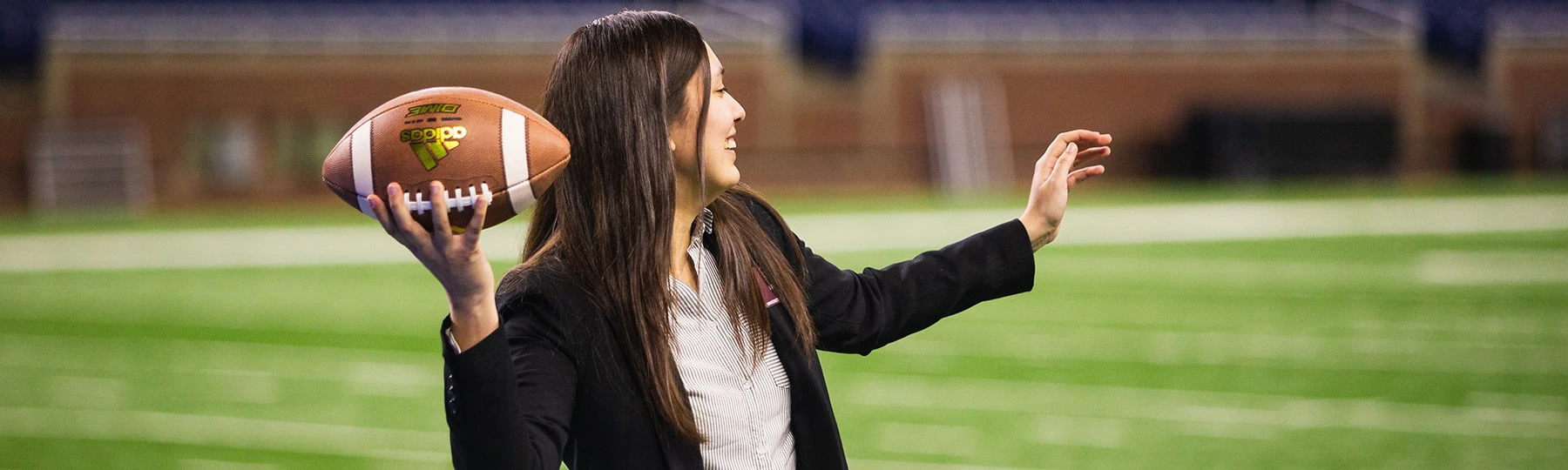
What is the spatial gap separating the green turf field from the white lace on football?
276 cm

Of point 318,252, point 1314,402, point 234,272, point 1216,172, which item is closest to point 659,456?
point 1314,402

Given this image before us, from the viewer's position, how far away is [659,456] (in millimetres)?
1892

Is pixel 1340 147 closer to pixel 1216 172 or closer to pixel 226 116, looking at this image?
pixel 1216 172

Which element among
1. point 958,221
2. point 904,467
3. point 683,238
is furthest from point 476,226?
point 958,221

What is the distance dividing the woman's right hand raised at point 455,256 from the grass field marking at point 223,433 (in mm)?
3044

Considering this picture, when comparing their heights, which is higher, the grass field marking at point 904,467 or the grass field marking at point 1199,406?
the grass field marking at point 904,467

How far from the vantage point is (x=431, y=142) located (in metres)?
1.78

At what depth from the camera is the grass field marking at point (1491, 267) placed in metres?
8.48

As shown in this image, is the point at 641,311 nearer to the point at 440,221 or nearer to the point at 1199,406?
the point at 440,221

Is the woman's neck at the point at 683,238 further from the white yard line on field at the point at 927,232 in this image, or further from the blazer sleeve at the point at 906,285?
the white yard line on field at the point at 927,232

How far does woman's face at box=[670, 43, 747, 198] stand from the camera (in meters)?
1.90

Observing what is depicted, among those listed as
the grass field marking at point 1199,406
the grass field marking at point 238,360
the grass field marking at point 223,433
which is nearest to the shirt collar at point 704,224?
the grass field marking at point 223,433

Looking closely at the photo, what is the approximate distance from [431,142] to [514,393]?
31 cm

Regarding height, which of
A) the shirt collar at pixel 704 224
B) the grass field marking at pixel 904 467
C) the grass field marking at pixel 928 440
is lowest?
the grass field marking at pixel 928 440
